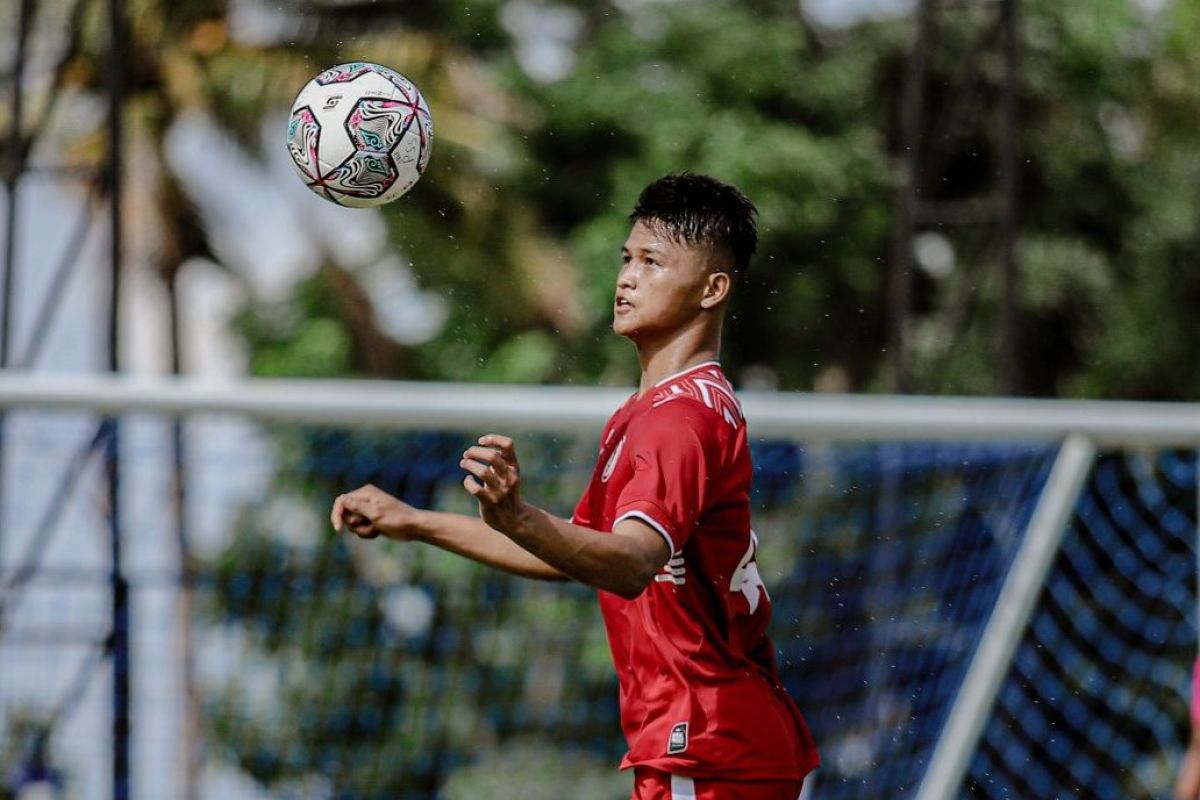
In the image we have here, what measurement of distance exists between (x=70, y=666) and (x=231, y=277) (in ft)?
37.1

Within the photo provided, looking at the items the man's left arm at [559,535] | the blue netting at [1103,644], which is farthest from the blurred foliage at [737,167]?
the man's left arm at [559,535]

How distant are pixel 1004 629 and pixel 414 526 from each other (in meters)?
4.04

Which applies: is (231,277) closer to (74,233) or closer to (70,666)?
(74,233)

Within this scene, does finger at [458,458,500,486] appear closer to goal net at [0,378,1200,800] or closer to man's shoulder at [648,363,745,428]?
man's shoulder at [648,363,745,428]

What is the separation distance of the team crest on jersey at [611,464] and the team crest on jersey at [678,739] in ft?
1.67

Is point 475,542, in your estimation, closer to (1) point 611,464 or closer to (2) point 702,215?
(1) point 611,464

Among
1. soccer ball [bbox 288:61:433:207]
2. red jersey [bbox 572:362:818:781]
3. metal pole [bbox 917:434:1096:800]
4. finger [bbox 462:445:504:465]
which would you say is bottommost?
metal pole [bbox 917:434:1096:800]

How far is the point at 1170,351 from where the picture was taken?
19094 millimetres

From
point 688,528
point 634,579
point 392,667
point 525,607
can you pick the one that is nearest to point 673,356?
point 688,528

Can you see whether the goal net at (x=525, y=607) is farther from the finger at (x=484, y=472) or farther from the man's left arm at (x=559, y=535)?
the finger at (x=484, y=472)

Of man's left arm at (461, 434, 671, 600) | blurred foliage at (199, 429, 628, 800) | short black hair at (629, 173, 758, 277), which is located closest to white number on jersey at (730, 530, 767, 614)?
man's left arm at (461, 434, 671, 600)

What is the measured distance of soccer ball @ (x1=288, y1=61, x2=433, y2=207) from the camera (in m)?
4.30

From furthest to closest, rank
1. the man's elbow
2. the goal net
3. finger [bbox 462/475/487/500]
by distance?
the goal net, the man's elbow, finger [bbox 462/475/487/500]

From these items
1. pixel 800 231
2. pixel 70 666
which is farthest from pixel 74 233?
pixel 800 231
